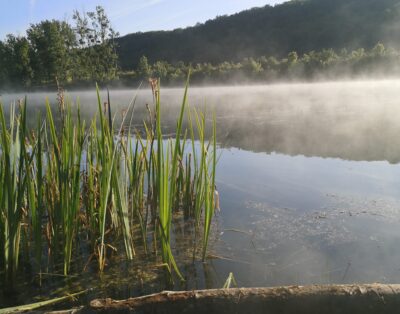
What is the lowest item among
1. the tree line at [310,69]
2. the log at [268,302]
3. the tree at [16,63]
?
the log at [268,302]

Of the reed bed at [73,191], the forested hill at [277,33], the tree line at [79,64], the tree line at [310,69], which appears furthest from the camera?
the forested hill at [277,33]

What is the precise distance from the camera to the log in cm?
126

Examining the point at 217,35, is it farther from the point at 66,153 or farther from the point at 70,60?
the point at 66,153

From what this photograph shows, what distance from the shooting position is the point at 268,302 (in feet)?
4.20

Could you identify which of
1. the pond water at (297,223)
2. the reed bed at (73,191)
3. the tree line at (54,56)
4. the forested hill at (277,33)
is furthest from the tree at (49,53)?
the reed bed at (73,191)

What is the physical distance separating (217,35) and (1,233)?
9981 cm

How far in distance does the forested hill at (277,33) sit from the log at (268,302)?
71998 mm

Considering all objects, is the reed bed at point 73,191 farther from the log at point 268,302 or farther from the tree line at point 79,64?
the tree line at point 79,64

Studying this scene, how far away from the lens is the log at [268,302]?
4.13ft

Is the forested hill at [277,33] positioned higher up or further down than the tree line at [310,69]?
higher up

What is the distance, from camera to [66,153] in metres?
2.11

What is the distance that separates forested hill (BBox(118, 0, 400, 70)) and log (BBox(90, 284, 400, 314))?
7200 cm

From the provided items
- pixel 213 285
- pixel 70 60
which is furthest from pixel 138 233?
pixel 70 60

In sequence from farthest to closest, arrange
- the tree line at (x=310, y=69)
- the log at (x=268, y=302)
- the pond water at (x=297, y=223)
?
the tree line at (x=310, y=69) → the pond water at (x=297, y=223) → the log at (x=268, y=302)
